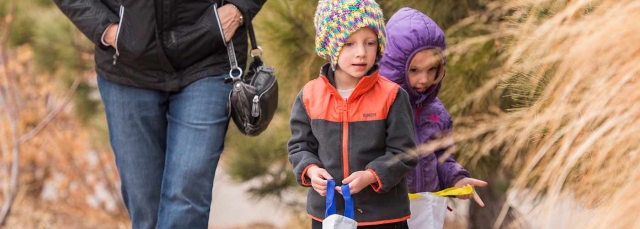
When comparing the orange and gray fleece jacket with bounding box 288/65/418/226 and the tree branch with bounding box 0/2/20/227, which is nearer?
the orange and gray fleece jacket with bounding box 288/65/418/226

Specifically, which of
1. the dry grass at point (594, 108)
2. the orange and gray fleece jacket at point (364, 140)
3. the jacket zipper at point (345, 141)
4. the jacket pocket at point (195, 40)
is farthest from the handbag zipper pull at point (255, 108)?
the dry grass at point (594, 108)

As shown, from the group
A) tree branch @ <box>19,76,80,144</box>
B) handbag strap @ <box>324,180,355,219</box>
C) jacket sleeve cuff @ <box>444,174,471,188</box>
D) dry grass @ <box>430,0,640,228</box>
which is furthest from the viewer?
tree branch @ <box>19,76,80,144</box>

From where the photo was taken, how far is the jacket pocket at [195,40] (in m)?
3.50

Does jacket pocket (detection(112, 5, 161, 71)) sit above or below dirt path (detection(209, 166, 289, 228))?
above

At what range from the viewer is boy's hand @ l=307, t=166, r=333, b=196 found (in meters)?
2.81

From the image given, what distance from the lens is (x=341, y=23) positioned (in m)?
2.97

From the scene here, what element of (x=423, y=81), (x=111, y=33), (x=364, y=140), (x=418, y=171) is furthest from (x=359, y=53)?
(x=111, y=33)

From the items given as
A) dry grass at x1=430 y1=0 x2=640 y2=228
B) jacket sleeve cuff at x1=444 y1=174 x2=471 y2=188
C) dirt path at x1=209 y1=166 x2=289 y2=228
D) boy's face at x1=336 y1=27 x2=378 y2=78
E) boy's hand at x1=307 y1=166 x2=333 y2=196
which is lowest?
dirt path at x1=209 y1=166 x2=289 y2=228

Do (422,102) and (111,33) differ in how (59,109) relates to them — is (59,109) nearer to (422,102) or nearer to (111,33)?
(111,33)

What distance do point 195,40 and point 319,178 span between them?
96cm

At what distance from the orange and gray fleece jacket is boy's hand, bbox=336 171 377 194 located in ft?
0.22

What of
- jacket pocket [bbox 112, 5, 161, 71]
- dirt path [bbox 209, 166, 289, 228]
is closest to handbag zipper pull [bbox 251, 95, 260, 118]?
jacket pocket [bbox 112, 5, 161, 71]

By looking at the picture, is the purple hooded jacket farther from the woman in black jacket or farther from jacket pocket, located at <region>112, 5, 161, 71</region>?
jacket pocket, located at <region>112, 5, 161, 71</region>

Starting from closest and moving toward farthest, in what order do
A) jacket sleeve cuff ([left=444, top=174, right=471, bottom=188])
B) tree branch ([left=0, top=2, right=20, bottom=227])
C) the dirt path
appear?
1. jacket sleeve cuff ([left=444, top=174, right=471, bottom=188])
2. tree branch ([left=0, top=2, right=20, bottom=227])
3. the dirt path
